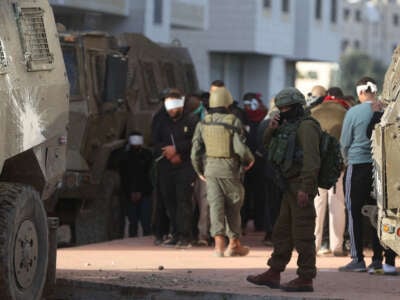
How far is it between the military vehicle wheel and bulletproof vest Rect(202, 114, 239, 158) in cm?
452

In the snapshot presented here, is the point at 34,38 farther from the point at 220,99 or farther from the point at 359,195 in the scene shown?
the point at 220,99

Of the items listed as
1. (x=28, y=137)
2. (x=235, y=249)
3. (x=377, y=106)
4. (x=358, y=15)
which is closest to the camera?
(x=28, y=137)

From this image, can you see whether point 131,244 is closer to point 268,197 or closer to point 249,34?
point 268,197

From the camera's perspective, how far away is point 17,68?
1029cm

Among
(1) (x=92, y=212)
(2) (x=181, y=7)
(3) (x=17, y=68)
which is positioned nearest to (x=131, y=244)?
(1) (x=92, y=212)

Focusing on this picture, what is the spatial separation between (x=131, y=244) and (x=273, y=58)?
3070cm

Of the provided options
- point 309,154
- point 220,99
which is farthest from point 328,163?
point 220,99

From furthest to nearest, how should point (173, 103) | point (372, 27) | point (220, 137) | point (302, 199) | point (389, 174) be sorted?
point (372, 27) < point (173, 103) < point (220, 137) < point (302, 199) < point (389, 174)

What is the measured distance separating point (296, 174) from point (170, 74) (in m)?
11.9

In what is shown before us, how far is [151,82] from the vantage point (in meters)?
21.8

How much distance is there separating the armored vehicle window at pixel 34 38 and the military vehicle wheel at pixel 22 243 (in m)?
0.96

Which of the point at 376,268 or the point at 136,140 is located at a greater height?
the point at 136,140

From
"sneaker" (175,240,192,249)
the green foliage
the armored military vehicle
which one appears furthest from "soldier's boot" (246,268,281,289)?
the green foliage

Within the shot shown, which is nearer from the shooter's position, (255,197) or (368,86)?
(368,86)
